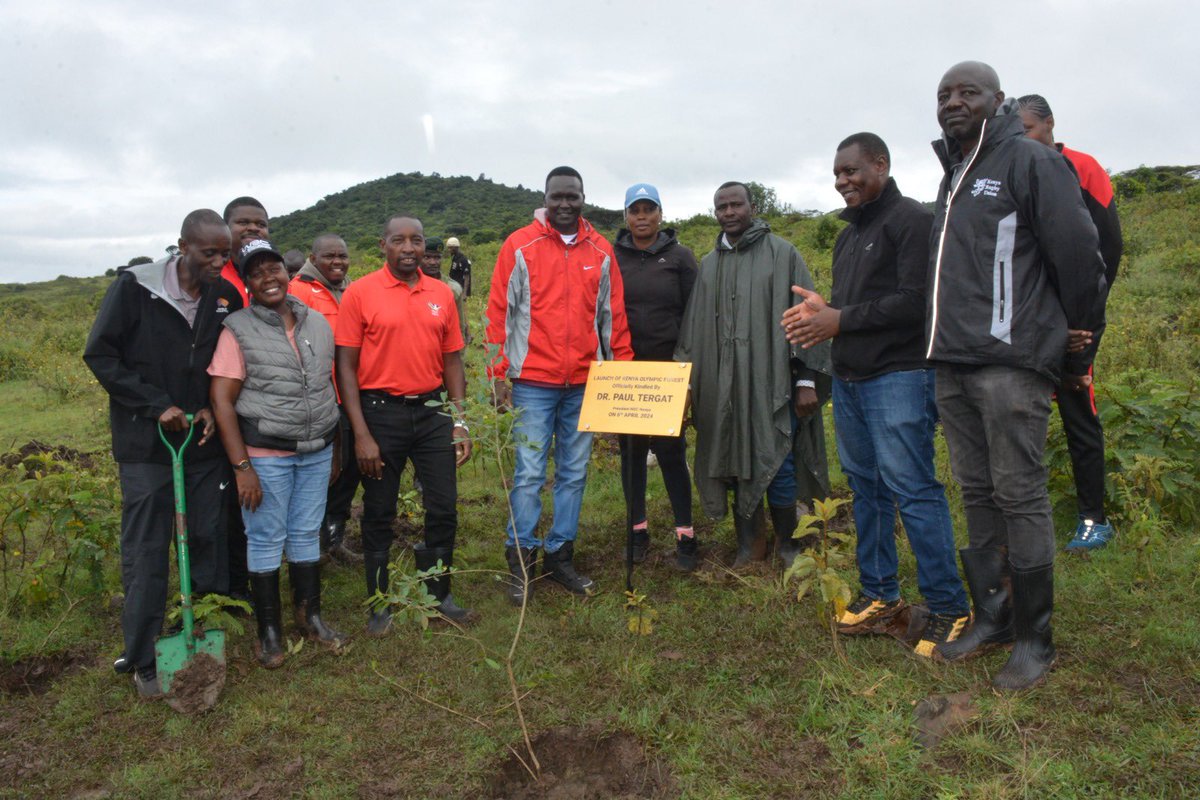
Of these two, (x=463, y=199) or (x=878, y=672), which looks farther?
(x=463, y=199)

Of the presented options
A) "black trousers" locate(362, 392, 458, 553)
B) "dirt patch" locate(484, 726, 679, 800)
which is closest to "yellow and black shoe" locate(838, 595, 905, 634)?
"dirt patch" locate(484, 726, 679, 800)

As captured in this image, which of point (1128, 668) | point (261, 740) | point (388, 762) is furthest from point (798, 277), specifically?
point (261, 740)

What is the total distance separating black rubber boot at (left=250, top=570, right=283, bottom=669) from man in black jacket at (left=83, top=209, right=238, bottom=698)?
40 cm

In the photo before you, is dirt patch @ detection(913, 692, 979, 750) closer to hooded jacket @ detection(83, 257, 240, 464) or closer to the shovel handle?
the shovel handle

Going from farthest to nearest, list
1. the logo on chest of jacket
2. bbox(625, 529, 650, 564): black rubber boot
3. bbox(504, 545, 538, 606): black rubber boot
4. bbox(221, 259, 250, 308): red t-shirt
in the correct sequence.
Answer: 1. bbox(625, 529, 650, 564): black rubber boot
2. bbox(504, 545, 538, 606): black rubber boot
3. bbox(221, 259, 250, 308): red t-shirt
4. the logo on chest of jacket

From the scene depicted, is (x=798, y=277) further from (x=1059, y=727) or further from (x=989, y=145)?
(x=1059, y=727)

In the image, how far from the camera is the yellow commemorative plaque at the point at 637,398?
13.3 ft

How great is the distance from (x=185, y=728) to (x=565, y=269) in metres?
2.78

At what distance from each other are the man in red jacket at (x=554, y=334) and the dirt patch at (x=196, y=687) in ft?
4.99

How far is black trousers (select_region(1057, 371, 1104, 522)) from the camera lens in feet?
13.9

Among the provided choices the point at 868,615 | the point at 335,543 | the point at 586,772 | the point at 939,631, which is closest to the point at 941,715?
the point at 939,631

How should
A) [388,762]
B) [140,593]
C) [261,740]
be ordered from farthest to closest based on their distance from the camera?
1. [140,593]
2. [261,740]
3. [388,762]

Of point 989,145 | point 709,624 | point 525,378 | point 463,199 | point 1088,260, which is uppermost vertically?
point 463,199

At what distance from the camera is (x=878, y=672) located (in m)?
3.20
